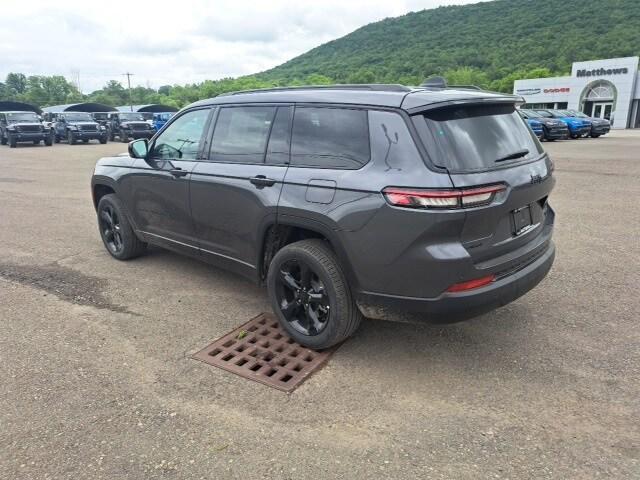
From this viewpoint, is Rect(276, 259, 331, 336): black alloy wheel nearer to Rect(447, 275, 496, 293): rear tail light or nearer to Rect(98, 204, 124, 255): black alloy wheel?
Rect(447, 275, 496, 293): rear tail light

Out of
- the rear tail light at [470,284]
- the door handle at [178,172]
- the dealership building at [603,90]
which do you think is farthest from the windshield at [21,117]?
the dealership building at [603,90]

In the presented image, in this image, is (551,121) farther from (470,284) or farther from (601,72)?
(601,72)

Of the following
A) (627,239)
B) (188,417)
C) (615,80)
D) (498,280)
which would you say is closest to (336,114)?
(498,280)

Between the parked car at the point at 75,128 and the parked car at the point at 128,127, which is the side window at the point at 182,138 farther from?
the parked car at the point at 128,127

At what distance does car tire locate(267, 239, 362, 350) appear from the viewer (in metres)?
3.31

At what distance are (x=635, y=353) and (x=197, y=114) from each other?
13.0 ft

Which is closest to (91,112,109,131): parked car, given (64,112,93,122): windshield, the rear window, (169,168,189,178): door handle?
(64,112,93,122): windshield

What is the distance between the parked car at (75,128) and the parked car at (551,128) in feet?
71.8

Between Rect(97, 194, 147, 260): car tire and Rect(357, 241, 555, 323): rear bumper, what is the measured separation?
3266mm

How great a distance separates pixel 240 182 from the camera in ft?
12.7

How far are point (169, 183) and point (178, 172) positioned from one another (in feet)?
0.64

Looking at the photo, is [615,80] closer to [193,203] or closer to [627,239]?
[627,239]

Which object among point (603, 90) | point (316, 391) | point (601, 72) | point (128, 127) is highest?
point (601, 72)

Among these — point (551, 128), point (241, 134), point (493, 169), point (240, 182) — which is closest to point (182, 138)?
point (241, 134)
